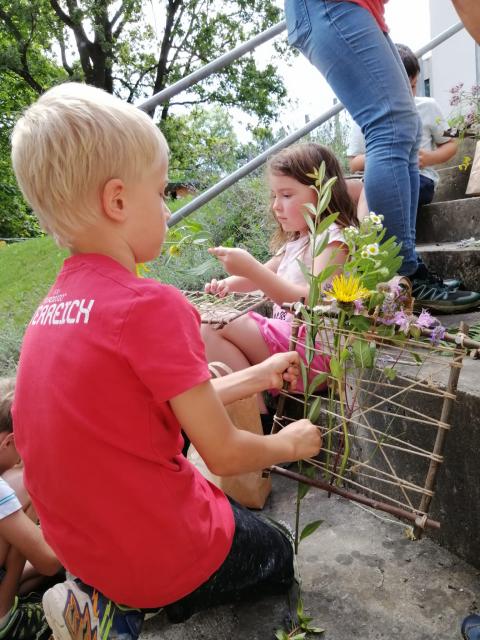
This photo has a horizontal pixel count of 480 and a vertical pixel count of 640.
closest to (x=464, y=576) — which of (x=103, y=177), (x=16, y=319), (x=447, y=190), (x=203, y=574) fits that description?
(x=203, y=574)

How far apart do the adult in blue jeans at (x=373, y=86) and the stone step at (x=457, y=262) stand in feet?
1.32

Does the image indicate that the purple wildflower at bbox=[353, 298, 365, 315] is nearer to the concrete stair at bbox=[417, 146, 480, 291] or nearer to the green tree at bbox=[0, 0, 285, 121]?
the concrete stair at bbox=[417, 146, 480, 291]

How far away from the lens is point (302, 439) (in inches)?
43.2

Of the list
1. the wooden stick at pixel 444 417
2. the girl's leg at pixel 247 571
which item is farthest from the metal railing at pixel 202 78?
the wooden stick at pixel 444 417

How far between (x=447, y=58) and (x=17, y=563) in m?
7.55

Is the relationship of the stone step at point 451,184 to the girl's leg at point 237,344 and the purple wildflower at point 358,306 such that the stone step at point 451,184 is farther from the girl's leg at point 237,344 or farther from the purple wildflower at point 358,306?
the purple wildflower at point 358,306

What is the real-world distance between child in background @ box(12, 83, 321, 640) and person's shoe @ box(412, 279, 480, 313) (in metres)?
0.99

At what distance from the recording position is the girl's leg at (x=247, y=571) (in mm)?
1112

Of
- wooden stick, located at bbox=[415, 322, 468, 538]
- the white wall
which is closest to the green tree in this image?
the white wall

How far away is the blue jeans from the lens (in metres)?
1.63

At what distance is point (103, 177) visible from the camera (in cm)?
93

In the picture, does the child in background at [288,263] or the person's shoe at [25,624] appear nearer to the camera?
the person's shoe at [25,624]

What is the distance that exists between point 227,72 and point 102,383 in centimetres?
1414

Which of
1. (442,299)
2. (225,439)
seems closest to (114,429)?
(225,439)
